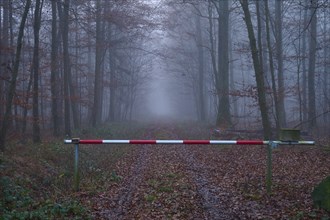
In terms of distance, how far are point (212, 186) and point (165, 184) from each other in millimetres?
1243

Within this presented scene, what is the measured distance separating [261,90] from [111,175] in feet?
25.4

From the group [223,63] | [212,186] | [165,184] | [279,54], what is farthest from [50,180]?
[223,63]

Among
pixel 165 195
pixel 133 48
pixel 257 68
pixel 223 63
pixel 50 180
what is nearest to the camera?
pixel 165 195

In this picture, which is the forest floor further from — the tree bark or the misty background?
the tree bark

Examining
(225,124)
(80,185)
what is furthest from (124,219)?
(225,124)

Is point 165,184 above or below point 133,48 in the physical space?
below

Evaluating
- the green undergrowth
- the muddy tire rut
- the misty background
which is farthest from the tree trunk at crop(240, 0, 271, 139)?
the green undergrowth

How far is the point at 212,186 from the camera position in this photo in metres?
10.5

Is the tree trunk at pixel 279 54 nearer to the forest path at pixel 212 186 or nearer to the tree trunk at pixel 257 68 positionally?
the tree trunk at pixel 257 68

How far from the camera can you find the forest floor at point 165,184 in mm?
8281

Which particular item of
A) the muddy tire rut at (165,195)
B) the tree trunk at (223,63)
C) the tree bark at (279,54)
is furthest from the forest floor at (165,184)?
the tree trunk at (223,63)

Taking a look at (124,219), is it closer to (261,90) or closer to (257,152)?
(257,152)

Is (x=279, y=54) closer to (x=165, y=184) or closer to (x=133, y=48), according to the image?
(x=133, y=48)

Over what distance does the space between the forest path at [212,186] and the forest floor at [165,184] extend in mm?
20
